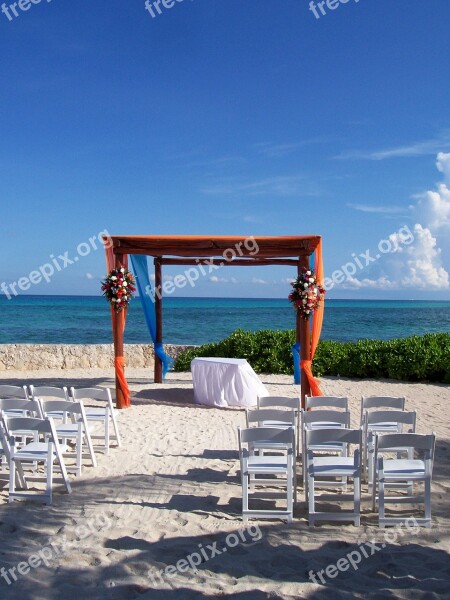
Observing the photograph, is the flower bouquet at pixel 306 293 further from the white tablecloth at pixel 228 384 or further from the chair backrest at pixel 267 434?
the chair backrest at pixel 267 434

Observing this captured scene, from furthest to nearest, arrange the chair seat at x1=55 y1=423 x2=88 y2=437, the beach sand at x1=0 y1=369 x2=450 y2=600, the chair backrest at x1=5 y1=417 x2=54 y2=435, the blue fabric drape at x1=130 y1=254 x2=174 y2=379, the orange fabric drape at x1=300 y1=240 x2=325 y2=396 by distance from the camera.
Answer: the blue fabric drape at x1=130 y1=254 x2=174 y2=379 → the orange fabric drape at x1=300 y1=240 x2=325 y2=396 → the chair seat at x1=55 y1=423 x2=88 y2=437 → the chair backrest at x1=5 y1=417 x2=54 y2=435 → the beach sand at x1=0 y1=369 x2=450 y2=600

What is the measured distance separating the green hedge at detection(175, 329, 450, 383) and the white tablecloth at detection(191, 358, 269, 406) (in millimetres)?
3831

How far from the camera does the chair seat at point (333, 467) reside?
15.5 feet

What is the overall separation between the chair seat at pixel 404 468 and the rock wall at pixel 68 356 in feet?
38.8

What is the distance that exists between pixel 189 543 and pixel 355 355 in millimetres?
9571

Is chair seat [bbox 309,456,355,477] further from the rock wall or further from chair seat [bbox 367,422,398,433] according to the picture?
the rock wall

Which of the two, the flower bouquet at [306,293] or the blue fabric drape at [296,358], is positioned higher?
the flower bouquet at [306,293]

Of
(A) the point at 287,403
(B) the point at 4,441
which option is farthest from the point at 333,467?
(B) the point at 4,441

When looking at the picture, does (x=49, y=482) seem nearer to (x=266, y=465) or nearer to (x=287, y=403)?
(x=266, y=465)

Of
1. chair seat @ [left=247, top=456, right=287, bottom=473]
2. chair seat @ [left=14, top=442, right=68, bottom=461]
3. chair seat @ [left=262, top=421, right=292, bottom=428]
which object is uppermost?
chair seat @ [left=262, top=421, right=292, bottom=428]

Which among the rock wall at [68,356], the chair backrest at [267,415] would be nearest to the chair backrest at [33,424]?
the chair backrest at [267,415]

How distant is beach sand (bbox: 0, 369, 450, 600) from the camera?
12.0ft

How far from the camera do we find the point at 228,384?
9.89 meters

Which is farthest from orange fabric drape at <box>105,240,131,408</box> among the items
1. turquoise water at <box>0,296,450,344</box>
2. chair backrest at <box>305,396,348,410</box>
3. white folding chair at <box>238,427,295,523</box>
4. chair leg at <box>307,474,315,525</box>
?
turquoise water at <box>0,296,450,344</box>
